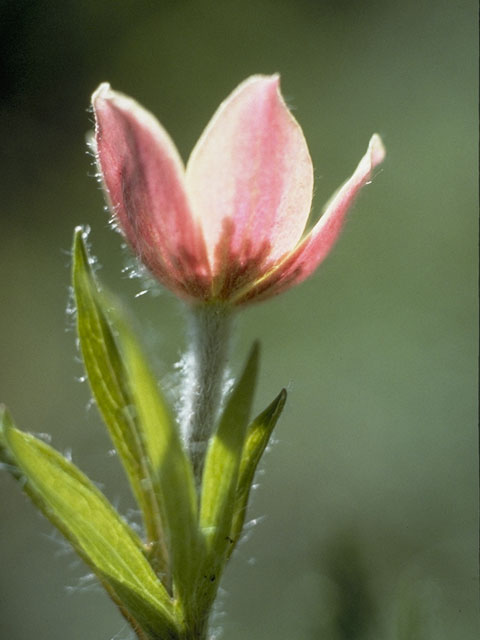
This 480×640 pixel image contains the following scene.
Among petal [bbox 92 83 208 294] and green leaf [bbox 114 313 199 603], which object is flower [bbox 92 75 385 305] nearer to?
petal [bbox 92 83 208 294]

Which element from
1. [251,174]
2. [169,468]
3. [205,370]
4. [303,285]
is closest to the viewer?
[169,468]

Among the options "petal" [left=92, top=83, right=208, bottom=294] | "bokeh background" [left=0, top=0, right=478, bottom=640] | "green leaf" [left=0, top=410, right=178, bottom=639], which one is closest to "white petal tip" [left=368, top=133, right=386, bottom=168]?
"petal" [left=92, top=83, right=208, bottom=294]

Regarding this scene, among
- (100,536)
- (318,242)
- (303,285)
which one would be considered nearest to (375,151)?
(318,242)

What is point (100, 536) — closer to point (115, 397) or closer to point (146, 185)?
point (115, 397)

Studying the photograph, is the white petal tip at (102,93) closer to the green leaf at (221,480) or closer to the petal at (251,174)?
the petal at (251,174)

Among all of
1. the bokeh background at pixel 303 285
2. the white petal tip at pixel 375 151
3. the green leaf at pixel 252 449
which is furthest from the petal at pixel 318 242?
the bokeh background at pixel 303 285

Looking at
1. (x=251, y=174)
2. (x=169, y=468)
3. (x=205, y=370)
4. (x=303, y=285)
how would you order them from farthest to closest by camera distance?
(x=303, y=285) < (x=205, y=370) < (x=251, y=174) < (x=169, y=468)

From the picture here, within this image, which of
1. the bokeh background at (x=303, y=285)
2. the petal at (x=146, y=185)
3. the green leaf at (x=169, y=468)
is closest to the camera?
the green leaf at (x=169, y=468)

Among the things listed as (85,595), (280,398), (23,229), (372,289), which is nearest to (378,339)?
(372,289)
